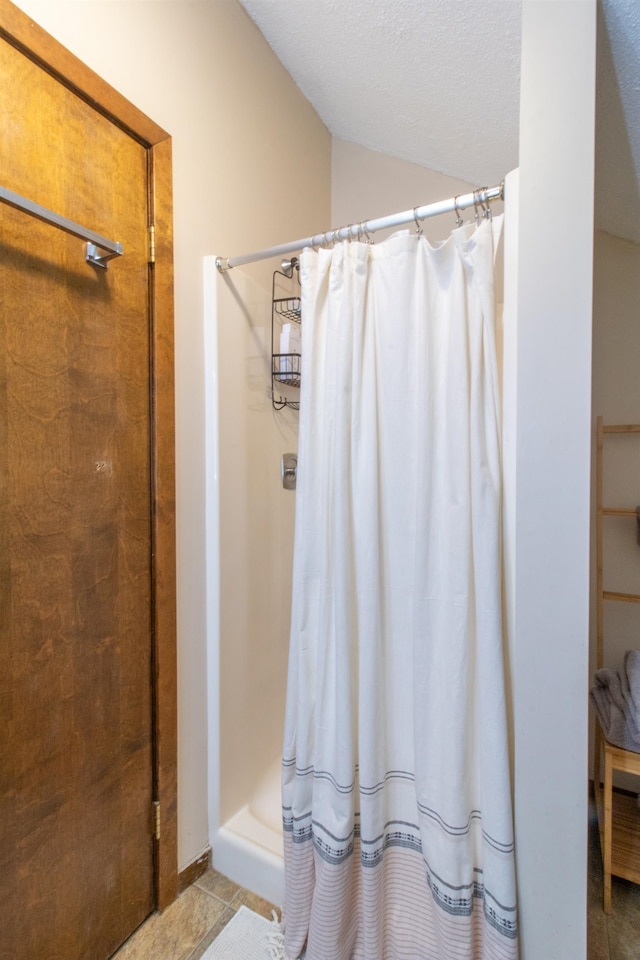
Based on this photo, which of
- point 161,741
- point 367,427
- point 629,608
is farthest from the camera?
point 629,608

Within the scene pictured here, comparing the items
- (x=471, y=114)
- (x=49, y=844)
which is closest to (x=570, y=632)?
(x=49, y=844)

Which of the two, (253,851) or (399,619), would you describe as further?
(253,851)

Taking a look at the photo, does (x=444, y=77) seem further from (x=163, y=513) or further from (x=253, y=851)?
(x=253, y=851)

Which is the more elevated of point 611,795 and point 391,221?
point 391,221

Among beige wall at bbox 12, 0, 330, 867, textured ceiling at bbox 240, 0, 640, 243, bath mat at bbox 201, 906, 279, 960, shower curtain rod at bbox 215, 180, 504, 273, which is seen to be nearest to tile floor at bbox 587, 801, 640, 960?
bath mat at bbox 201, 906, 279, 960

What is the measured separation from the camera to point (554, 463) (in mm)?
784

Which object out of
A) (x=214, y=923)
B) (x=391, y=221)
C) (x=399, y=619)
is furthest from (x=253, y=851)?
(x=391, y=221)

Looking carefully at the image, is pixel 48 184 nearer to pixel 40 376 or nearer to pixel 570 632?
pixel 40 376

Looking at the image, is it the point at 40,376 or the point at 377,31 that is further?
the point at 377,31

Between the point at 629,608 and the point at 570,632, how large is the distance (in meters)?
1.20

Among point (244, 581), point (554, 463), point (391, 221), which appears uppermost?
point (391, 221)

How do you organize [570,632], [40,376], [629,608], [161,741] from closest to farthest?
[570,632] → [40,376] → [161,741] → [629,608]

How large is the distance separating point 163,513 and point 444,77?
1586 millimetres

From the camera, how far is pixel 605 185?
4.24 feet
